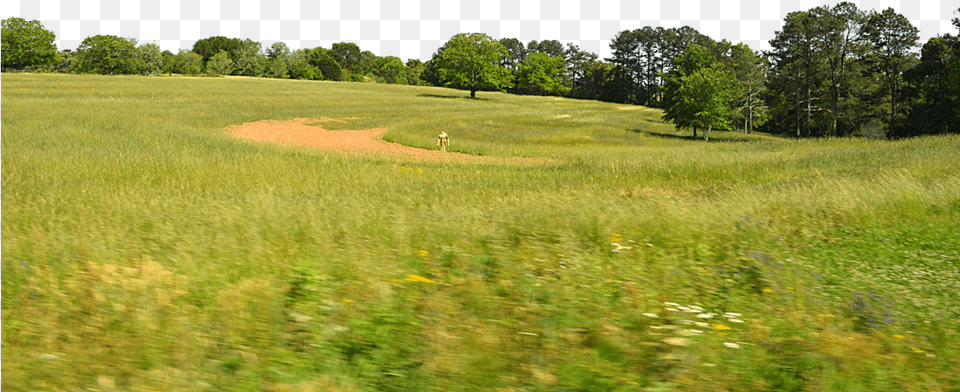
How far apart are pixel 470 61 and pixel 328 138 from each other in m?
39.3

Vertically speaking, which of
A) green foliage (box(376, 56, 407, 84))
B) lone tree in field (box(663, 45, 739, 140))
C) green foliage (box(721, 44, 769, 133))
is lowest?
lone tree in field (box(663, 45, 739, 140))

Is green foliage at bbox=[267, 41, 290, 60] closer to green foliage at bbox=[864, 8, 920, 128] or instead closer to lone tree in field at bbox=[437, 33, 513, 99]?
lone tree in field at bbox=[437, 33, 513, 99]

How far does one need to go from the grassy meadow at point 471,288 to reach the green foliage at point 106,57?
10916cm

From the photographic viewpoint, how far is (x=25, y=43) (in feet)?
287

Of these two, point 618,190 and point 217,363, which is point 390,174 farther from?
point 217,363

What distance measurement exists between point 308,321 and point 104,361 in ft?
3.98

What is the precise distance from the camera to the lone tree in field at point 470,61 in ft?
221

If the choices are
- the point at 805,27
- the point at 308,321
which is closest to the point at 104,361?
the point at 308,321

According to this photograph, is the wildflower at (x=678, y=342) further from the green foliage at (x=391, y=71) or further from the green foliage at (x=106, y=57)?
the green foliage at (x=391, y=71)

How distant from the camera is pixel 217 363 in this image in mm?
3482

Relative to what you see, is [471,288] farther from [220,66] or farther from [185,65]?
[185,65]

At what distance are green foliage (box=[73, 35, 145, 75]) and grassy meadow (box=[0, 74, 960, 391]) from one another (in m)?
109

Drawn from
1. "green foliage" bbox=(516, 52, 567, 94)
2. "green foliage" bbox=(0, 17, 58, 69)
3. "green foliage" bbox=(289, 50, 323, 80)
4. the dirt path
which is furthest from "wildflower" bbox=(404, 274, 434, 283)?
"green foliage" bbox=(289, 50, 323, 80)

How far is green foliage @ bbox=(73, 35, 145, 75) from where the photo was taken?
101250 mm
